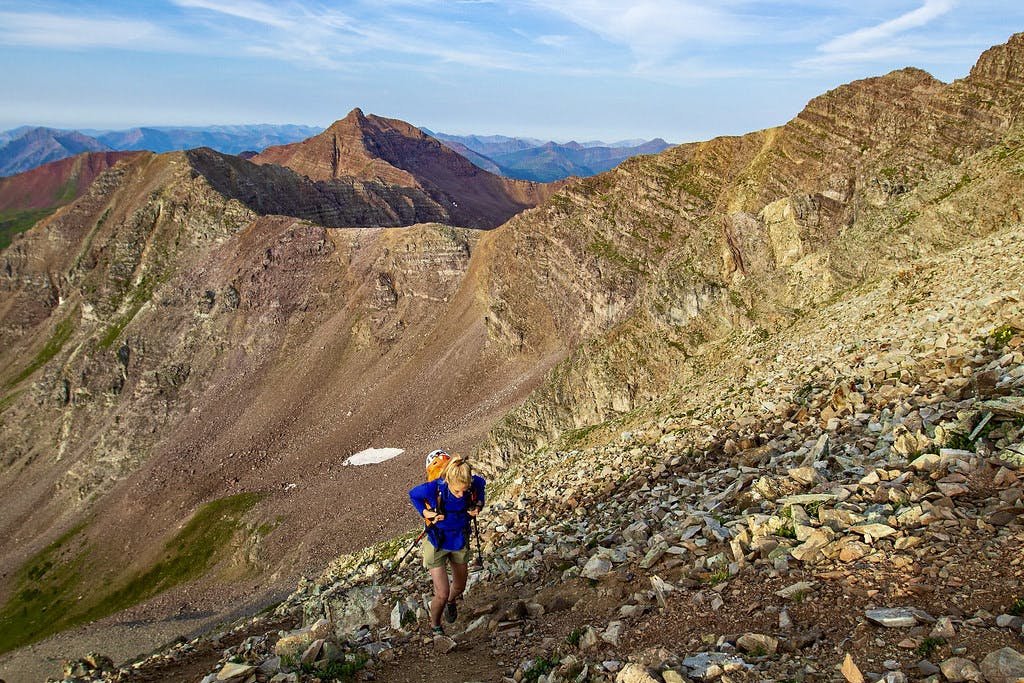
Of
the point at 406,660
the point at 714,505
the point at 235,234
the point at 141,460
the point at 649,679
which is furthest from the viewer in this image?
the point at 235,234

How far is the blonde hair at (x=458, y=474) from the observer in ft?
39.8

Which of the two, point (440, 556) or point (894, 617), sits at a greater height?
point (894, 617)

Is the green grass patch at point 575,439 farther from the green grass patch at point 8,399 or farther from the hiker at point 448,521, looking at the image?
the green grass patch at point 8,399

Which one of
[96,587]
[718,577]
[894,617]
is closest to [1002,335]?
[718,577]

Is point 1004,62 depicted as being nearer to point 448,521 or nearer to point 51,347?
point 448,521

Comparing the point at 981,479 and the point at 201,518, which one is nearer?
the point at 981,479

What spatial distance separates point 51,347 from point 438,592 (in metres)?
120

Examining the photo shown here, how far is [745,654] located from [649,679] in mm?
1454

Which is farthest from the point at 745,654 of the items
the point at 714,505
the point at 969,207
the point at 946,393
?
the point at 969,207

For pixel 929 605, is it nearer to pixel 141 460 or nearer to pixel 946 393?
pixel 946 393

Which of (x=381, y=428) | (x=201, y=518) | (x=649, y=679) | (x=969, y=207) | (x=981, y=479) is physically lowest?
(x=201, y=518)

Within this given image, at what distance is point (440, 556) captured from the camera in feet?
42.0

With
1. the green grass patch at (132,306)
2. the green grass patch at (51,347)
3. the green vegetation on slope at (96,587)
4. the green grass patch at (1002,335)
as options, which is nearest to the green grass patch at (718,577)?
the green grass patch at (1002,335)

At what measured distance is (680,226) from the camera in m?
61.7
